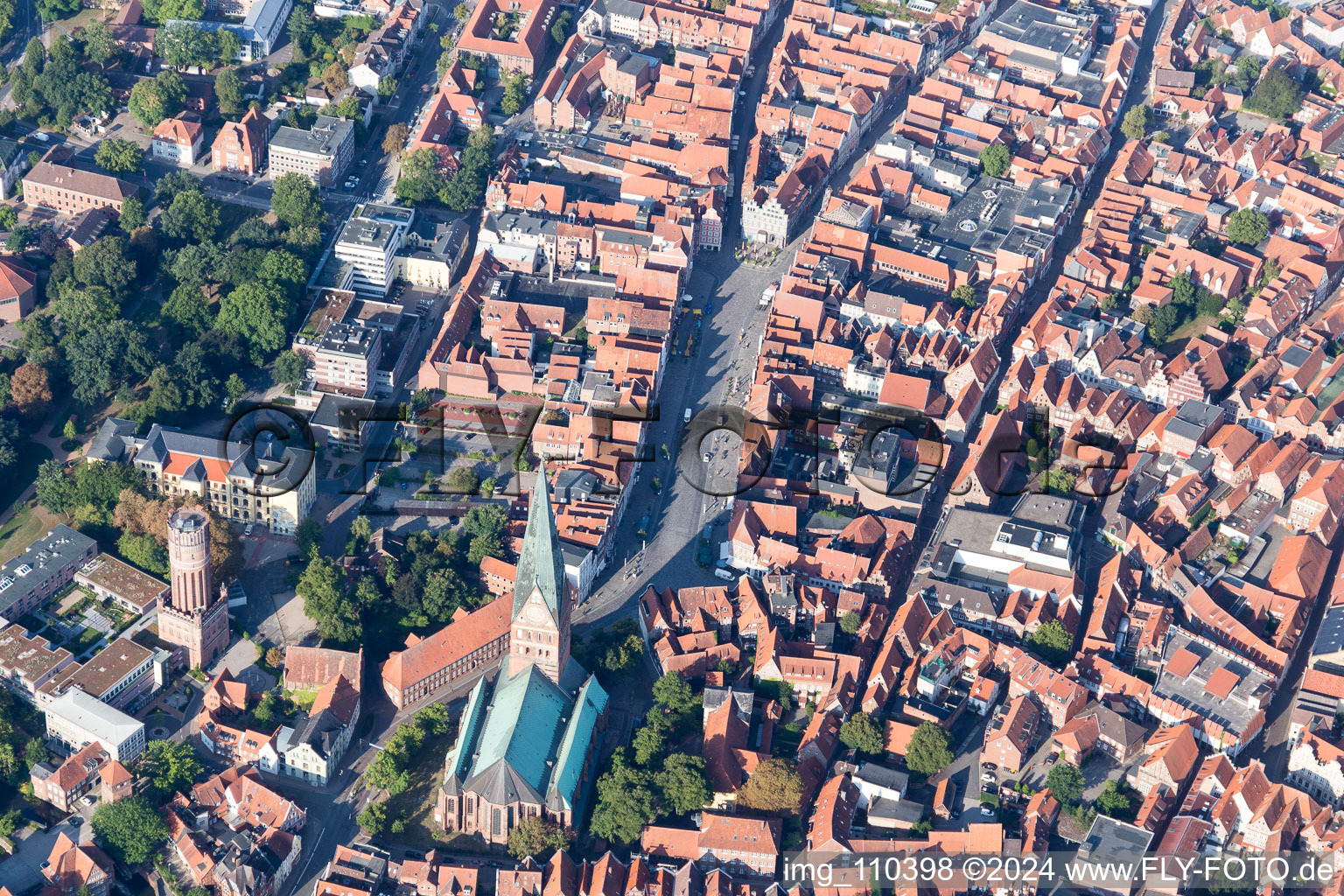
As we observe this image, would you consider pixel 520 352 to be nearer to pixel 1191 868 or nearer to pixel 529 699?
pixel 529 699

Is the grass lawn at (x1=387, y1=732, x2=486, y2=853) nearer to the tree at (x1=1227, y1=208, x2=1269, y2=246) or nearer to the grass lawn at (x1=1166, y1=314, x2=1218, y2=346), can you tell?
the grass lawn at (x1=1166, y1=314, x2=1218, y2=346)

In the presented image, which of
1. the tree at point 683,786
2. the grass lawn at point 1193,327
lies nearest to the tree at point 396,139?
the grass lawn at point 1193,327

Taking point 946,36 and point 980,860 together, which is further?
point 946,36

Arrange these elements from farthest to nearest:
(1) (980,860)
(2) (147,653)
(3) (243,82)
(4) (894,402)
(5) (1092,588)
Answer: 1. (3) (243,82)
2. (4) (894,402)
3. (5) (1092,588)
4. (2) (147,653)
5. (1) (980,860)

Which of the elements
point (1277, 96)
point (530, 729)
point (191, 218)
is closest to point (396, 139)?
point (191, 218)

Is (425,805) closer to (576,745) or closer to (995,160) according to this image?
(576,745)

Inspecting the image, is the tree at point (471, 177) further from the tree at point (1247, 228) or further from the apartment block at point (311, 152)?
the tree at point (1247, 228)

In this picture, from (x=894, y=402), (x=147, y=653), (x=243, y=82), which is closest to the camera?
(x=147, y=653)

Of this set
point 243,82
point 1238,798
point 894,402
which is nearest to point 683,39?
point 243,82
